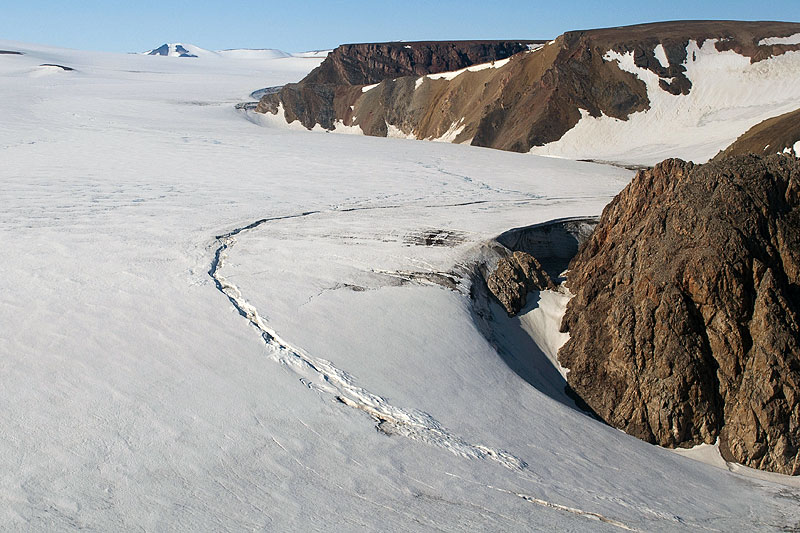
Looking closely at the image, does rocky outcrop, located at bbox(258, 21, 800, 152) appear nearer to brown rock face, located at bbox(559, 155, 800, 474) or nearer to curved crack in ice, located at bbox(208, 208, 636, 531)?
brown rock face, located at bbox(559, 155, 800, 474)

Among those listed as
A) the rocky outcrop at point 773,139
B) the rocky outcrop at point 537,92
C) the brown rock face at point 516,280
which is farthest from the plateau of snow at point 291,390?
the rocky outcrop at point 537,92

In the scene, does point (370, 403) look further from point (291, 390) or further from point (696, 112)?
point (696, 112)

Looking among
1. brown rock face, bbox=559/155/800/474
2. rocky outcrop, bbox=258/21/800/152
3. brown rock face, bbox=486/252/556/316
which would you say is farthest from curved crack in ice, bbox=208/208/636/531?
rocky outcrop, bbox=258/21/800/152

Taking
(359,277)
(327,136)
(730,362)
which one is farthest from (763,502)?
(327,136)

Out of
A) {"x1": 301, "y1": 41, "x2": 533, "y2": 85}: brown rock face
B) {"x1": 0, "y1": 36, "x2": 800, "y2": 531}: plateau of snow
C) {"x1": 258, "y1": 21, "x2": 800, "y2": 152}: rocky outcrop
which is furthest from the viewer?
{"x1": 301, "y1": 41, "x2": 533, "y2": 85}: brown rock face

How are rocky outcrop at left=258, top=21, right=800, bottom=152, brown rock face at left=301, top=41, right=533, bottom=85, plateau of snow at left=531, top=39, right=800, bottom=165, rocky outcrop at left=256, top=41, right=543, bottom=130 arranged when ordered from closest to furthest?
Answer: plateau of snow at left=531, top=39, right=800, bottom=165
rocky outcrop at left=258, top=21, right=800, bottom=152
rocky outcrop at left=256, top=41, right=543, bottom=130
brown rock face at left=301, top=41, right=533, bottom=85

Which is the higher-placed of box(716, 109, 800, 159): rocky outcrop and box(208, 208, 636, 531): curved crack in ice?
box(716, 109, 800, 159): rocky outcrop

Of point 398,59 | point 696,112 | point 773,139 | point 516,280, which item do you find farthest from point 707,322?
point 398,59

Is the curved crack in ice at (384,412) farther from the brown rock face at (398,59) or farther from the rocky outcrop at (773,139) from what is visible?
the brown rock face at (398,59)
